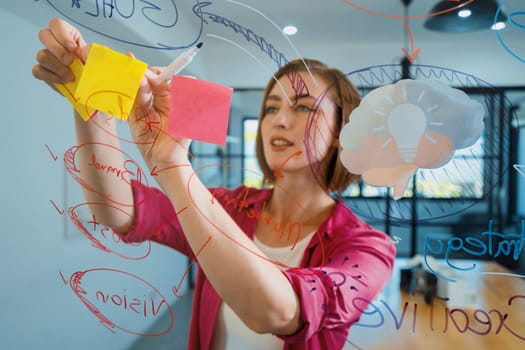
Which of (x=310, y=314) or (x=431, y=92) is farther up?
(x=431, y=92)

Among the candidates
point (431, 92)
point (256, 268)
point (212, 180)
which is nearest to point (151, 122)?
point (212, 180)

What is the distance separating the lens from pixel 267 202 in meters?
0.45

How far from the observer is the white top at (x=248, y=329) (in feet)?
1.42

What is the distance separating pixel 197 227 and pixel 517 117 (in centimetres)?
37

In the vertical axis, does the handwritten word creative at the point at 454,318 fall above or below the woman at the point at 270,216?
below

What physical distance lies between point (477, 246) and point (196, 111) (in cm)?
34

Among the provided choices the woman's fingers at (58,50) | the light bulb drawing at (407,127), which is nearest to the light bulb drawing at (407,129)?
the light bulb drawing at (407,127)

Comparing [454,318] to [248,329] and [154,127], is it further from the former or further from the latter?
[154,127]

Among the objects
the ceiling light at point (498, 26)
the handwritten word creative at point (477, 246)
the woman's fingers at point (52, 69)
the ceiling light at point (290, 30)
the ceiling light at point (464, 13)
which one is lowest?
the handwritten word creative at point (477, 246)

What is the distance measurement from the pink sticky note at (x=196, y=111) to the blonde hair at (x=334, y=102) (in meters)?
0.07

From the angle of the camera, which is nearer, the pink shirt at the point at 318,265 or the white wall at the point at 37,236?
the pink shirt at the point at 318,265

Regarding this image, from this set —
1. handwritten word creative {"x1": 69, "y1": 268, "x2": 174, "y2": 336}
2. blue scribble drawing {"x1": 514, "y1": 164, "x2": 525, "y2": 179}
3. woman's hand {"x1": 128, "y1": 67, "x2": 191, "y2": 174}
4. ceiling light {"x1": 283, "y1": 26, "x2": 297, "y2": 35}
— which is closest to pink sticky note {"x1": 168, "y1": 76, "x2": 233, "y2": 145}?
woman's hand {"x1": 128, "y1": 67, "x2": 191, "y2": 174}

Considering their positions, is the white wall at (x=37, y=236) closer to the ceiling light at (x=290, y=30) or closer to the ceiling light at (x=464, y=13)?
the ceiling light at (x=290, y=30)

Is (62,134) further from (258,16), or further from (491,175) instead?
(491,175)
